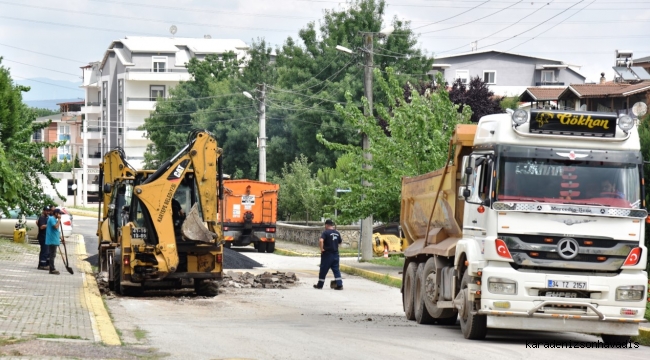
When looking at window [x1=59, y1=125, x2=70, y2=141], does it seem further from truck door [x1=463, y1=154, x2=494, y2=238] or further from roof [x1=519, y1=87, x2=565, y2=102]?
truck door [x1=463, y1=154, x2=494, y2=238]

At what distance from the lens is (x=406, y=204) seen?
20.1 metres

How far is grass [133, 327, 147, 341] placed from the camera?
1369 centimetres

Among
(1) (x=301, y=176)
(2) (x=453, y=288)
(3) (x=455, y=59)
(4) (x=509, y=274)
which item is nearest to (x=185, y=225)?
(2) (x=453, y=288)

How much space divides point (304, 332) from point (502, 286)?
9.47 ft

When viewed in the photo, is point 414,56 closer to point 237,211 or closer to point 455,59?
point 455,59

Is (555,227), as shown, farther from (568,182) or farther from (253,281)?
(253,281)

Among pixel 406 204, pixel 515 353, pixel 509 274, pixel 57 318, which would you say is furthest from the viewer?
pixel 406 204

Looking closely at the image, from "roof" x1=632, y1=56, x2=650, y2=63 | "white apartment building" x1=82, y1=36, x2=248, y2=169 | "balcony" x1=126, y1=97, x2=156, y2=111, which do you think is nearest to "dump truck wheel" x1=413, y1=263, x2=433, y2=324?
"roof" x1=632, y1=56, x2=650, y2=63

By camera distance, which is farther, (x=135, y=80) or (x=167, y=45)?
(x=167, y=45)

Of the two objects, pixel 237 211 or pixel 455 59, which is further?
pixel 455 59

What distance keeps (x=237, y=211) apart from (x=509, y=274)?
28624 mm

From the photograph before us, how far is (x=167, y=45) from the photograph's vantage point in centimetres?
11488

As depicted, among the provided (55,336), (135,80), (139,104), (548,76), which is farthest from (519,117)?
(139,104)

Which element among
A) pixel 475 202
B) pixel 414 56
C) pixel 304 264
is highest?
pixel 414 56
